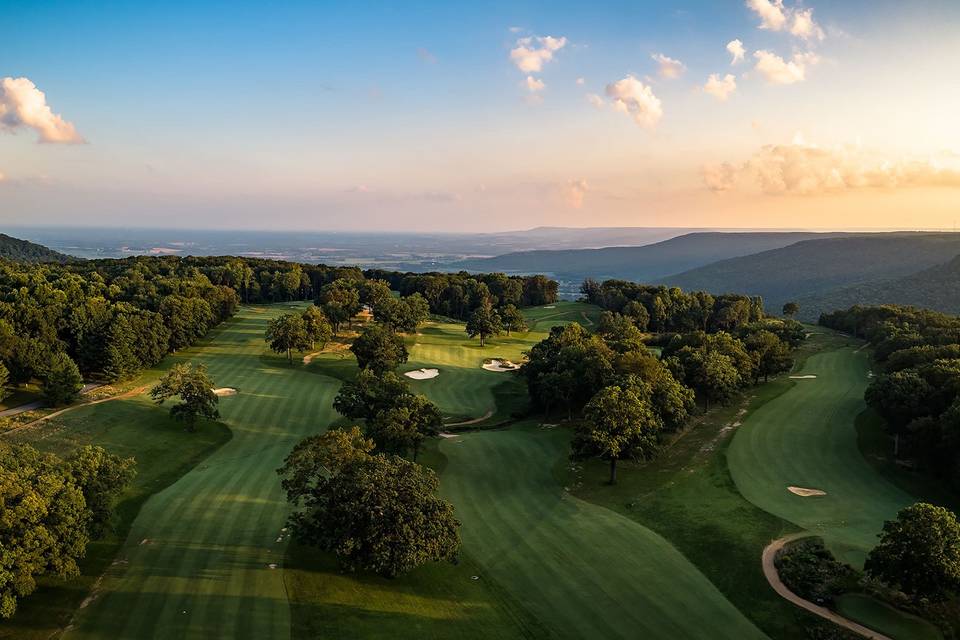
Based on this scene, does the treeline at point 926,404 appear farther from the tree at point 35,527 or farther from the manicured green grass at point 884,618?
the tree at point 35,527

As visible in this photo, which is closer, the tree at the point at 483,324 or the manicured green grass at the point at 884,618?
the manicured green grass at the point at 884,618

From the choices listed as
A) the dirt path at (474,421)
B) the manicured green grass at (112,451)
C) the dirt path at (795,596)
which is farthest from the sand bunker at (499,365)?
the dirt path at (795,596)

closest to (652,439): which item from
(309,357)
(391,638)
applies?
(391,638)

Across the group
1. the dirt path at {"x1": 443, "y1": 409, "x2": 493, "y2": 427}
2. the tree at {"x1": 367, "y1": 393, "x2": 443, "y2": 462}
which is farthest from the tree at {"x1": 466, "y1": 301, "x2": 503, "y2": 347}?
the tree at {"x1": 367, "y1": 393, "x2": 443, "y2": 462}

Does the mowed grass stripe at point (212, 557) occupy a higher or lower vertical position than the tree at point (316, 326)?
lower

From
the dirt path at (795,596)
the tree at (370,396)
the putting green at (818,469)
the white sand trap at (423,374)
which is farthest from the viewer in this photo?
the white sand trap at (423,374)

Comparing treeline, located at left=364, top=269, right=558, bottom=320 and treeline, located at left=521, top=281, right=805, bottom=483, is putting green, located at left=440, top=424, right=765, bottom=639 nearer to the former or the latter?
treeline, located at left=521, top=281, right=805, bottom=483

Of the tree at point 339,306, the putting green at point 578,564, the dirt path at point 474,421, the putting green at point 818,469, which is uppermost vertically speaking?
the tree at point 339,306
